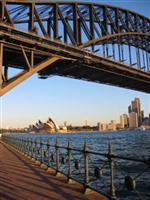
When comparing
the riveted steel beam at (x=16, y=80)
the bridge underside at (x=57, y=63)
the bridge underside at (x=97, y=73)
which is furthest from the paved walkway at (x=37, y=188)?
the bridge underside at (x=97, y=73)

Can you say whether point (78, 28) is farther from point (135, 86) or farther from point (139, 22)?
point (139, 22)

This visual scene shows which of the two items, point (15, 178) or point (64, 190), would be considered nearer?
point (64, 190)

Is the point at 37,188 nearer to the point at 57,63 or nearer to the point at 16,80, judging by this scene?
the point at 16,80

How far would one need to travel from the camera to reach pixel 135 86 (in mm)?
60812

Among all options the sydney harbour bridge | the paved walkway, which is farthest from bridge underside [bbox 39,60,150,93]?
the paved walkway

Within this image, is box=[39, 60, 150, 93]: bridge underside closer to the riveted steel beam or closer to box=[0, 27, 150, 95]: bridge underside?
box=[0, 27, 150, 95]: bridge underside

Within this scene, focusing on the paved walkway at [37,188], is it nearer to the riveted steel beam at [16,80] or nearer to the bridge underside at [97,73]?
the riveted steel beam at [16,80]

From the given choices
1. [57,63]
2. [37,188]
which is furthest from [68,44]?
Result: [37,188]

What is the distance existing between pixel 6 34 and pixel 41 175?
18113mm

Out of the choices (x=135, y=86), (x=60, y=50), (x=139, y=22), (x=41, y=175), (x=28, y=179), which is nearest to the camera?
(x=28, y=179)

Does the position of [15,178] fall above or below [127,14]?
below

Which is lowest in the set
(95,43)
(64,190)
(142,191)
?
(142,191)

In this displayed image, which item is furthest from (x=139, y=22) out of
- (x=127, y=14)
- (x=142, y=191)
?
(x=142, y=191)

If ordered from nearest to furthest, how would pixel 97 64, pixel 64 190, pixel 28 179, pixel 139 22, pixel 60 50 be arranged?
pixel 64 190
pixel 28 179
pixel 60 50
pixel 97 64
pixel 139 22
